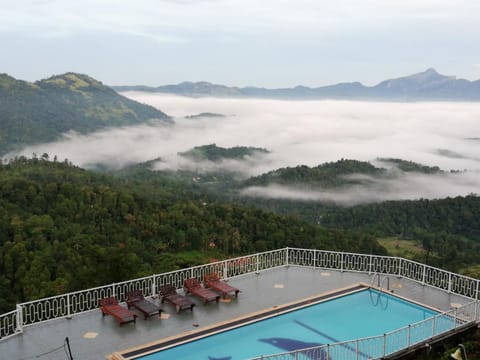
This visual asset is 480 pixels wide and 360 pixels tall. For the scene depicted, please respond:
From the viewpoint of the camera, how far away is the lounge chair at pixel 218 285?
44.6 ft

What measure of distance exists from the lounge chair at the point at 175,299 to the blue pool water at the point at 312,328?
5.23ft

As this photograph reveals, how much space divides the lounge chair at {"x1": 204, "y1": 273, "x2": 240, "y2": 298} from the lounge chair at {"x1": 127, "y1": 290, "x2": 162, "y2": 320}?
1939mm

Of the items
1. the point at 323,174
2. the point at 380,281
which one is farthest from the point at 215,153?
the point at 380,281

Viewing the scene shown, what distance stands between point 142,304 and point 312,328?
14.1 feet

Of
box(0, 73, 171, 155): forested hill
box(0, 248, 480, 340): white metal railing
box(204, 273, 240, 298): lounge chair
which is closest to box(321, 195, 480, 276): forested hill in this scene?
box(0, 248, 480, 340): white metal railing

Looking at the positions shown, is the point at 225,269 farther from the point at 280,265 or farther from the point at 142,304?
the point at 142,304

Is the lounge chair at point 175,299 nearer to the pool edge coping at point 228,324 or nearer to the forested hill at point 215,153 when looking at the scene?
the pool edge coping at point 228,324

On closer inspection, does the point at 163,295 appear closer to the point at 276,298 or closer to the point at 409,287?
the point at 276,298

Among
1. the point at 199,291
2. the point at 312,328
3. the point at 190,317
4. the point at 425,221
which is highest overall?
the point at 199,291

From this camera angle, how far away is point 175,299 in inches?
508

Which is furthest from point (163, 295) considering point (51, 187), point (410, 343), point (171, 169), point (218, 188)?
point (171, 169)

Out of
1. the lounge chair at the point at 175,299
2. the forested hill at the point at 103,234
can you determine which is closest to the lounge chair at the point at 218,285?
the lounge chair at the point at 175,299

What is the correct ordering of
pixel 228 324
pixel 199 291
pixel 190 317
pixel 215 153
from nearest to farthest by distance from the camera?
pixel 228 324, pixel 190 317, pixel 199 291, pixel 215 153

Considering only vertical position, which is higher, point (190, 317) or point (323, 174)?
point (190, 317)
